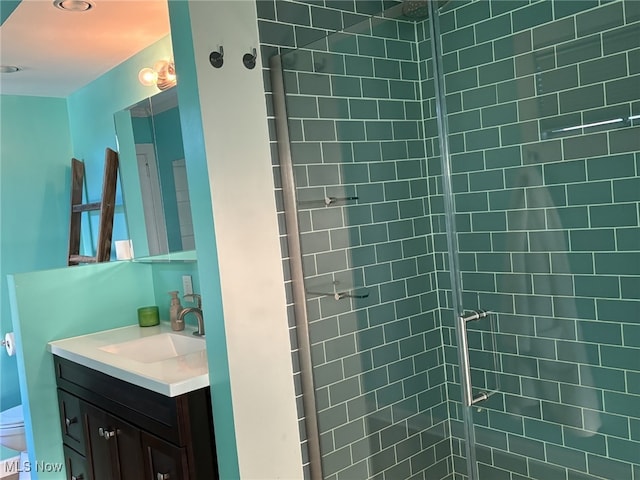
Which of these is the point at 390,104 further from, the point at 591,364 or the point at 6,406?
the point at 6,406

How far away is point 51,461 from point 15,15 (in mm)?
2040

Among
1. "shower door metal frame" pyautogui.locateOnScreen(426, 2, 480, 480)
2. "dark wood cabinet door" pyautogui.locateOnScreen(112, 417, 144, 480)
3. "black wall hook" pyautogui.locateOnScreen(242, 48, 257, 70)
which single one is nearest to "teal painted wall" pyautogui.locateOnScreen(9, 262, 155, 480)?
"dark wood cabinet door" pyautogui.locateOnScreen(112, 417, 144, 480)

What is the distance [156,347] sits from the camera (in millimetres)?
2621

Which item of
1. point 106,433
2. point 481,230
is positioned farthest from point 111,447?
point 481,230

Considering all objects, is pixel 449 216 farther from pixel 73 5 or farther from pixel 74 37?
pixel 74 37

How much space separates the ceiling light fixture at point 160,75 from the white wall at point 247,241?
691 mm

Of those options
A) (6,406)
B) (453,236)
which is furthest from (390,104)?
(6,406)

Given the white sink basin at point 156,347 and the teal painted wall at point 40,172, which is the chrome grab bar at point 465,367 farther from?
the teal painted wall at point 40,172

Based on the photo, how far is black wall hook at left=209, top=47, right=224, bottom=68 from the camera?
6.12ft

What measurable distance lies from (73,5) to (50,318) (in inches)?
55.5

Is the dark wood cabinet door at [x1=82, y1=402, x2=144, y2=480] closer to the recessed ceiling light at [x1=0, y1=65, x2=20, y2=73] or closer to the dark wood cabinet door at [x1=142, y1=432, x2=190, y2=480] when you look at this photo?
the dark wood cabinet door at [x1=142, y1=432, x2=190, y2=480]

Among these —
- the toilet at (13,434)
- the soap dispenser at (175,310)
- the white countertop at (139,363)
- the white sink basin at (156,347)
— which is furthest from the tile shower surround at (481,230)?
the toilet at (13,434)

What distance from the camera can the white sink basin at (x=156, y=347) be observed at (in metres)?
2.52

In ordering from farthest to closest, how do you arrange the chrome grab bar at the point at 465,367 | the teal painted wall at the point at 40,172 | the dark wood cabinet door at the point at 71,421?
1. the teal painted wall at the point at 40,172
2. the dark wood cabinet door at the point at 71,421
3. the chrome grab bar at the point at 465,367
